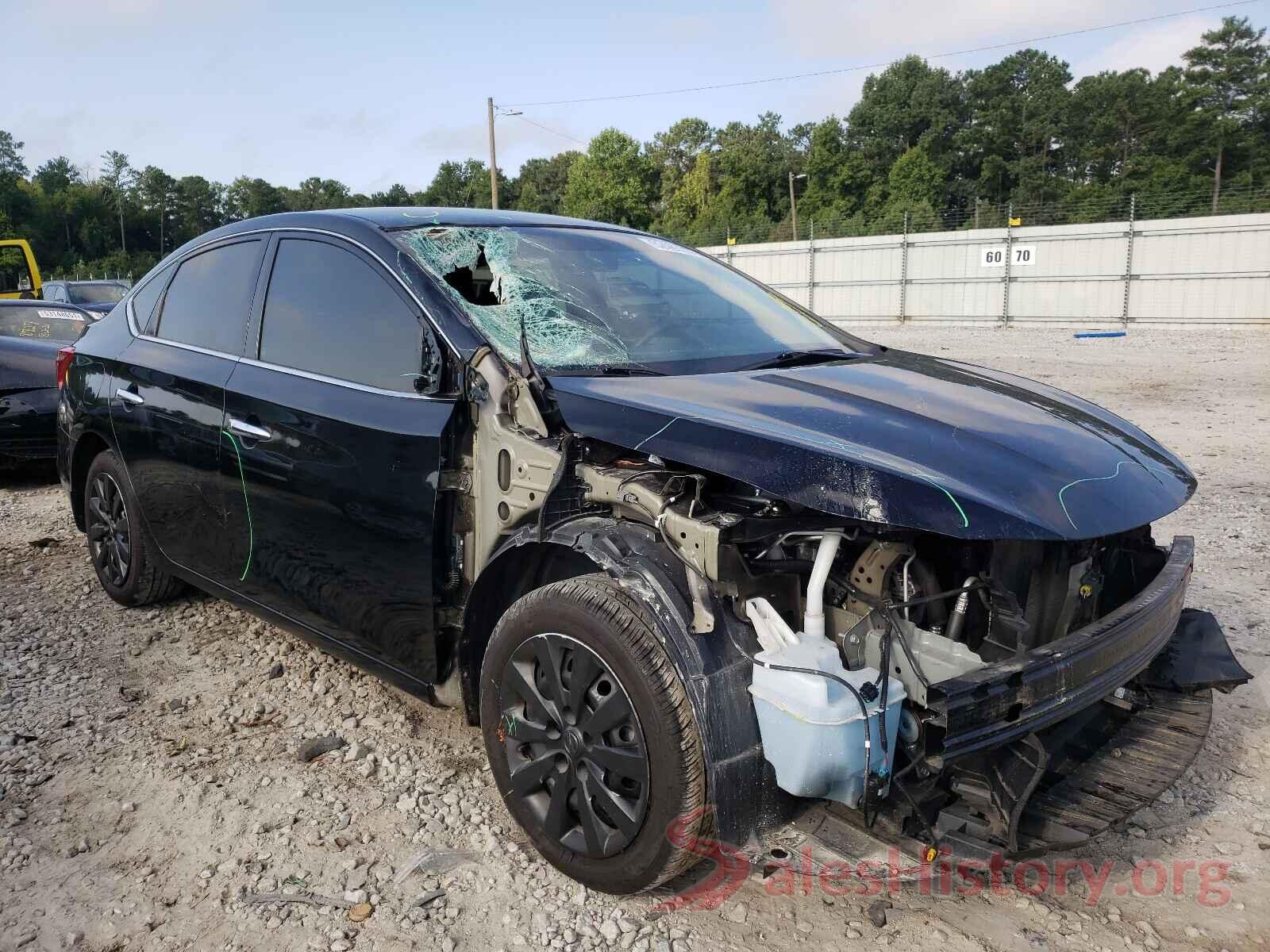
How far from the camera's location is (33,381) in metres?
7.30

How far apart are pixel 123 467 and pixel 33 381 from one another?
3.97 metres

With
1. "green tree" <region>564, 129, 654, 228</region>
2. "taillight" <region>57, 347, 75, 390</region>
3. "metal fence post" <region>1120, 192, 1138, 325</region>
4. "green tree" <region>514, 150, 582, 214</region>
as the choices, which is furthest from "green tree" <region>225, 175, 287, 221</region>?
"taillight" <region>57, 347, 75, 390</region>

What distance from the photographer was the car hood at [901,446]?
77.4 inches

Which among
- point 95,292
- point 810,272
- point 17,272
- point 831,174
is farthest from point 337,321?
point 831,174

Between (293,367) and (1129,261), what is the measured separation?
2409cm

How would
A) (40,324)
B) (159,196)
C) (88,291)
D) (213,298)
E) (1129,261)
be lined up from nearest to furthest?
(213,298), (40,324), (88,291), (1129,261), (159,196)

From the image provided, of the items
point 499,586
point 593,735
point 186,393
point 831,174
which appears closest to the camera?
point 593,735

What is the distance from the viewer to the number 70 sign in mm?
24562

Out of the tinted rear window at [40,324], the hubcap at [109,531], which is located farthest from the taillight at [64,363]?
the tinted rear window at [40,324]

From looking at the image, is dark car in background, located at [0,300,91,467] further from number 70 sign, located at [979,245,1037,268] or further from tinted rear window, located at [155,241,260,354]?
number 70 sign, located at [979,245,1037,268]

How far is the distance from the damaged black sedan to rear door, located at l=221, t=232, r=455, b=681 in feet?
0.04

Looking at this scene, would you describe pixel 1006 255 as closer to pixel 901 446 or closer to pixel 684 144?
pixel 901 446

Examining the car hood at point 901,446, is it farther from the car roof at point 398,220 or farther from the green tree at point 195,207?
the green tree at point 195,207

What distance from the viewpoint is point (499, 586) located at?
2.66 meters
